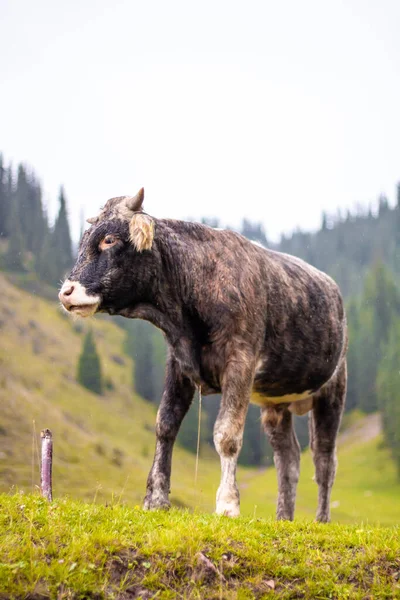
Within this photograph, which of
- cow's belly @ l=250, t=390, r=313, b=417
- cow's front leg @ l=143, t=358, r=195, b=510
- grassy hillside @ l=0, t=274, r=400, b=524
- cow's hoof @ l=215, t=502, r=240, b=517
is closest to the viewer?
cow's hoof @ l=215, t=502, r=240, b=517

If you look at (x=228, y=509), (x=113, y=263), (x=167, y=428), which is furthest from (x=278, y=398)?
(x=113, y=263)

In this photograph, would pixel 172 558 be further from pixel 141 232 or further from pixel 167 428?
pixel 141 232

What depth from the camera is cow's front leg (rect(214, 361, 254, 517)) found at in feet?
32.2

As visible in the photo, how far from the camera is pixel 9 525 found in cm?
795

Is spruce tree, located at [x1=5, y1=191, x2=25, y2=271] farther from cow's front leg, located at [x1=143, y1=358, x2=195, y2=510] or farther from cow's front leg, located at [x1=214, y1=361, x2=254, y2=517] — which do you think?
cow's front leg, located at [x1=214, y1=361, x2=254, y2=517]

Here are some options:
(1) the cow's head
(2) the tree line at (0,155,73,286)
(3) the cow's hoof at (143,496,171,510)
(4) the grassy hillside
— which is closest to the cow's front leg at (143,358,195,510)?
(3) the cow's hoof at (143,496,171,510)

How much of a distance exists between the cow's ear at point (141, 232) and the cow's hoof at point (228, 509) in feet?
12.3

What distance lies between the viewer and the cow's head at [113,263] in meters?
10.1

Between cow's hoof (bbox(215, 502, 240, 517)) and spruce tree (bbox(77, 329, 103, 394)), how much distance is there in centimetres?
11215

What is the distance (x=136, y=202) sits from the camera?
10.6m

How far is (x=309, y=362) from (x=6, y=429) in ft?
251

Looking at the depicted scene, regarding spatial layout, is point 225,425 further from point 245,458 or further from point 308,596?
point 245,458

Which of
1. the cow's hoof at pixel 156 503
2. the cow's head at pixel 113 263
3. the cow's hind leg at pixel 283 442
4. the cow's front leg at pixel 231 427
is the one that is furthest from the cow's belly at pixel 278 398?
the cow's head at pixel 113 263

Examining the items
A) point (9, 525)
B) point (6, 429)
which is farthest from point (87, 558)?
point (6, 429)
